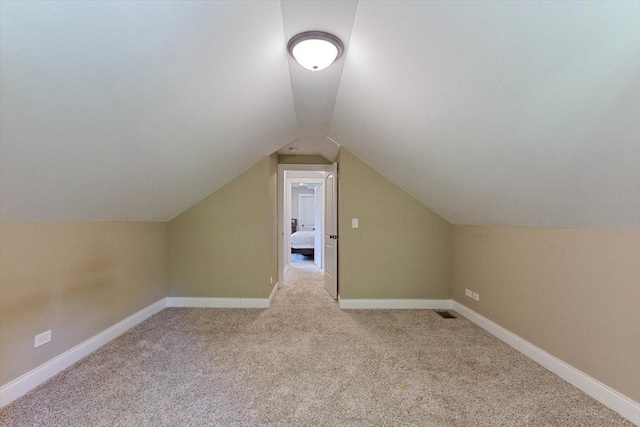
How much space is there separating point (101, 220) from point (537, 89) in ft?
11.4

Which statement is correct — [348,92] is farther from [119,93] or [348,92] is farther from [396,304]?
[396,304]

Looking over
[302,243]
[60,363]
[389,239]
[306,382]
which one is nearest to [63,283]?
[60,363]

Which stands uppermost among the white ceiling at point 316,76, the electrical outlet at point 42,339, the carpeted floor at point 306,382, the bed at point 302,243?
the white ceiling at point 316,76

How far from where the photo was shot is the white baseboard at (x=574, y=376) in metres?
1.78

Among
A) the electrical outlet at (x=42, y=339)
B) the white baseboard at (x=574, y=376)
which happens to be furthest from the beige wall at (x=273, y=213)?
the white baseboard at (x=574, y=376)

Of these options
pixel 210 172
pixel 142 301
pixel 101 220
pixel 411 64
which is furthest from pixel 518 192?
pixel 142 301

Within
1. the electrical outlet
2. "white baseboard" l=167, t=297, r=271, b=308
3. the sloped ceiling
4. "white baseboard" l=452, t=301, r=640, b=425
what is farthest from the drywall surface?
the electrical outlet

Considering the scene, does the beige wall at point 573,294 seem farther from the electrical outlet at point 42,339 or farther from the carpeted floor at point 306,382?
the electrical outlet at point 42,339

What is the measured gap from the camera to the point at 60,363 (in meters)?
2.29

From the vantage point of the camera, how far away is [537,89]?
1375mm

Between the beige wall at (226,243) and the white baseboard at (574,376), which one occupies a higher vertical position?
the beige wall at (226,243)

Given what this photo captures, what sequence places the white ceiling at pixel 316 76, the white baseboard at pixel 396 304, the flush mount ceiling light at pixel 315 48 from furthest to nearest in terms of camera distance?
the white baseboard at pixel 396 304
the flush mount ceiling light at pixel 315 48
the white ceiling at pixel 316 76

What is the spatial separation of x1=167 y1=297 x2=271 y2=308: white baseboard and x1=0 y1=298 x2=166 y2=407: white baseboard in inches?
23.3

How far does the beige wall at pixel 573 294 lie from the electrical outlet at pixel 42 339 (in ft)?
12.9
